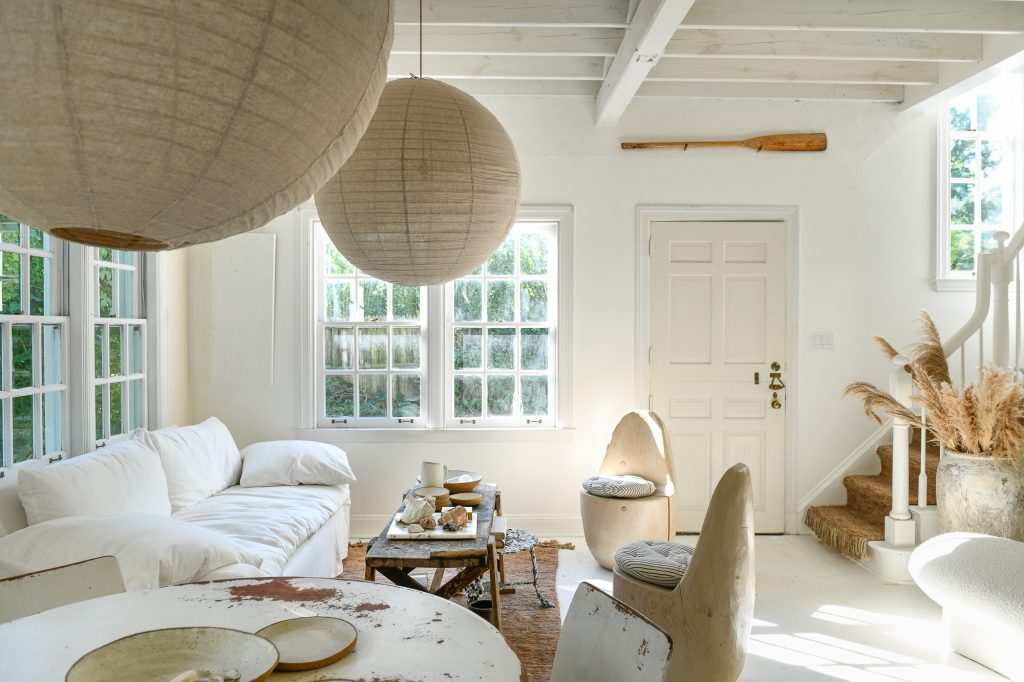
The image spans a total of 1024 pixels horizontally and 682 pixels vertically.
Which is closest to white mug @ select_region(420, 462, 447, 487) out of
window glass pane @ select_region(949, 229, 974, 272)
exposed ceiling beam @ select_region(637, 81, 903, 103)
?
exposed ceiling beam @ select_region(637, 81, 903, 103)

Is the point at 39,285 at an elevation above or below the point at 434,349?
above

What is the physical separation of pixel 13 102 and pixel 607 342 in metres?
4.55

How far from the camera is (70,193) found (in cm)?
95

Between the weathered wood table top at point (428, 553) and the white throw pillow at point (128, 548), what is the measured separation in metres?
0.61

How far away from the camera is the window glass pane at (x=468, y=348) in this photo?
17.5 feet

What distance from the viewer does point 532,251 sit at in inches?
211

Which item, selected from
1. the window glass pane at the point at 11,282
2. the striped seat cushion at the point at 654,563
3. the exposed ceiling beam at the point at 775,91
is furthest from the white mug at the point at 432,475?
the exposed ceiling beam at the point at 775,91

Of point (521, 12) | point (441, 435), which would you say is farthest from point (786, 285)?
point (521, 12)

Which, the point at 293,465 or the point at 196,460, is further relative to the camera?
the point at 293,465

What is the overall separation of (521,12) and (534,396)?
2558mm

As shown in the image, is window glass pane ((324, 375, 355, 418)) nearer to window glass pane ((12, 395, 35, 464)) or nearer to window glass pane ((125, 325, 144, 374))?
window glass pane ((125, 325, 144, 374))

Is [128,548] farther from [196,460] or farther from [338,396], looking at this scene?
[338,396]

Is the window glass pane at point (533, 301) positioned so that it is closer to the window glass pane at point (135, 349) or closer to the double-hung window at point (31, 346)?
the window glass pane at point (135, 349)

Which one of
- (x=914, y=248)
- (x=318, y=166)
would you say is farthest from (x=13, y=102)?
(x=914, y=248)
